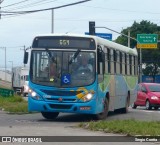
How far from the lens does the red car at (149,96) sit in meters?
32.4

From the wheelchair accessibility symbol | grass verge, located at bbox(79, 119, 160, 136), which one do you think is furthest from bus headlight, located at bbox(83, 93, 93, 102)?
grass verge, located at bbox(79, 119, 160, 136)

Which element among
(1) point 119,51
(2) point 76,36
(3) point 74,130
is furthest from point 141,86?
(3) point 74,130

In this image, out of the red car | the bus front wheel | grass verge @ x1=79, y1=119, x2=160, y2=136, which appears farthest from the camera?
the red car

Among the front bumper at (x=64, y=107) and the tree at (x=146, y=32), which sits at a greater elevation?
the tree at (x=146, y=32)

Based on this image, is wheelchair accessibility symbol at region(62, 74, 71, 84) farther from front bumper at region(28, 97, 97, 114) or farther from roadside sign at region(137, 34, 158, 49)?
roadside sign at region(137, 34, 158, 49)

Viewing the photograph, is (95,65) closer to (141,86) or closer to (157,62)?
(141,86)

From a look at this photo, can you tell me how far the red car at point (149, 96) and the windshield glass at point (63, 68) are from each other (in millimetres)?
12992

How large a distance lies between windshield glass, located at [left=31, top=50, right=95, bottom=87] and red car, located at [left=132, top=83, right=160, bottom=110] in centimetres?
1299

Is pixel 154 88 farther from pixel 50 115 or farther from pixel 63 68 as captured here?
pixel 63 68

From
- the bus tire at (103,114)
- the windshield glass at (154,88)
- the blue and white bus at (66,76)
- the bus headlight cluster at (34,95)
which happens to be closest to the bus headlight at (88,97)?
the blue and white bus at (66,76)

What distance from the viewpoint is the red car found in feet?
106

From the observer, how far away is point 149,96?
106ft

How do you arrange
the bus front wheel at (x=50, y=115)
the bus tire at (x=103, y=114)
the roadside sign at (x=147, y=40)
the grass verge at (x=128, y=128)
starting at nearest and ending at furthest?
the grass verge at (x=128, y=128), the bus tire at (x=103, y=114), the bus front wheel at (x=50, y=115), the roadside sign at (x=147, y=40)

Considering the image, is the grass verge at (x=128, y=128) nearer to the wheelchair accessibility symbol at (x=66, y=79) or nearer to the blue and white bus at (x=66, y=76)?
the blue and white bus at (x=66, y=76)
